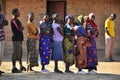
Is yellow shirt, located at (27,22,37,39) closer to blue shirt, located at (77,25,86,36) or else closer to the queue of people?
the queue of people

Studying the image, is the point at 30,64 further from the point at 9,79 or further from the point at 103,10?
the point at 103,10

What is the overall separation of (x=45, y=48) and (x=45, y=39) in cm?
25

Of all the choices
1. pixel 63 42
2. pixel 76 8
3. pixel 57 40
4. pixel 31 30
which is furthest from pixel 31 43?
pixel 76 8

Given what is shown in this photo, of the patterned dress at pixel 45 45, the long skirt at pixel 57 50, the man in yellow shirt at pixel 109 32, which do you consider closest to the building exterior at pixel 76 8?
the man in yellow shirt at pixel 109 32

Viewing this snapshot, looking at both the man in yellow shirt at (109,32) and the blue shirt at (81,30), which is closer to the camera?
the blue shirt at (81,30)

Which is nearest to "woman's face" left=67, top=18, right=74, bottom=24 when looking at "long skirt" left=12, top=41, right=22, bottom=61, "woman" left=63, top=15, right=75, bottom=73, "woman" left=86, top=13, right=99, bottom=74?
"woman" left=63, top=15, right=75, bottom=73

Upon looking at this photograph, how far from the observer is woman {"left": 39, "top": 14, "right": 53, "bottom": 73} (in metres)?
10.9

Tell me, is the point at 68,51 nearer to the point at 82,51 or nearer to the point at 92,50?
the point at 82,51

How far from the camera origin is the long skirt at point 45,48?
11.0 metres

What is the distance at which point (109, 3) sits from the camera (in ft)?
58.6

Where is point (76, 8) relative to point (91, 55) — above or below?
above

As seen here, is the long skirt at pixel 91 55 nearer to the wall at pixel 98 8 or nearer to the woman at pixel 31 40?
the woman at pixel 31 40

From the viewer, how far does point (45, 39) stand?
36.1 feet

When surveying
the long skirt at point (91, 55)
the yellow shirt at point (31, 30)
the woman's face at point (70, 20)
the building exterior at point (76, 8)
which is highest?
the building exterior at point (76, 8)
